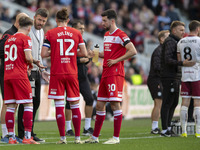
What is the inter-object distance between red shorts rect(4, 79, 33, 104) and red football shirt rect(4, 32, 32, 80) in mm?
91

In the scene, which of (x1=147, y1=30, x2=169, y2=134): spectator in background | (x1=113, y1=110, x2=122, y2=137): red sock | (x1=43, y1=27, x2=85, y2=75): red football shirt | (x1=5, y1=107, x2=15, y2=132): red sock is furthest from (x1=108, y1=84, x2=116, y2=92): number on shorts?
(x1=147, y1=30, x2=169, y2=134): spectator in background

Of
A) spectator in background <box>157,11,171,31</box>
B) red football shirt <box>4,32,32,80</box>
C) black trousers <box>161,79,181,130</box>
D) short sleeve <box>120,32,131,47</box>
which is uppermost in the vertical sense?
spectator in background <box>157,11,171,31</box>

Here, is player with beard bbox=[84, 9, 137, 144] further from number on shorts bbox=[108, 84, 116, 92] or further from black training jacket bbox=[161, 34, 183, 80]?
black training jacket bbox=[161, 34, 183, 80]

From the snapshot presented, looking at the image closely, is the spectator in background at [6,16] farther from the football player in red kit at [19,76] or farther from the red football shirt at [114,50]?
the red football shirt at [114,50]

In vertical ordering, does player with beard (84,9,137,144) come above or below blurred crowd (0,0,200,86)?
below

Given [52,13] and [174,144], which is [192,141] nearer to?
[174,144]

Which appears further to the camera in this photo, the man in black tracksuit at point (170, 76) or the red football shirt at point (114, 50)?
the man in black tracksuit at point (170, 76)

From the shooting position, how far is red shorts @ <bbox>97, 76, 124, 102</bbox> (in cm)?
898

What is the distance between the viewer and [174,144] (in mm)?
9086

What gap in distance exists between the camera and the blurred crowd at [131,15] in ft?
73.0

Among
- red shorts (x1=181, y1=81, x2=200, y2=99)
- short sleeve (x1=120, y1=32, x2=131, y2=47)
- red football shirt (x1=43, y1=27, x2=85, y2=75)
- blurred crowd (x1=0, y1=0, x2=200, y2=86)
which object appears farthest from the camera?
blurred crowd (x1=0, y1=0, x2=200, y2=86)

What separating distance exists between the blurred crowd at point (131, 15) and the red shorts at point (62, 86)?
1024 cm

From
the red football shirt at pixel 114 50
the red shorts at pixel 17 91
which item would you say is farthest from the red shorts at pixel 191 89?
the red shorts at pixel 17 91

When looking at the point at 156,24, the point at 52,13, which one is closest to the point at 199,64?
the point at 52,13
